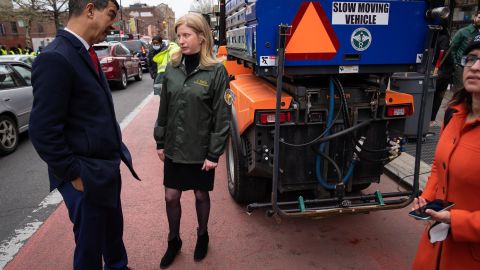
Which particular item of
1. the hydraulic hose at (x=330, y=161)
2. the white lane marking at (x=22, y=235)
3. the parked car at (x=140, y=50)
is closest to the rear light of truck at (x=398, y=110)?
the hydraulic hose at (x=330, y=161)

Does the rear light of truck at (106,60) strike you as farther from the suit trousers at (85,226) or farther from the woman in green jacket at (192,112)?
the suit trousers at (85,226)

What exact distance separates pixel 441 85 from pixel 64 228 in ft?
21.1

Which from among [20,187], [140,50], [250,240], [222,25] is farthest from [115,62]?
[250,240]

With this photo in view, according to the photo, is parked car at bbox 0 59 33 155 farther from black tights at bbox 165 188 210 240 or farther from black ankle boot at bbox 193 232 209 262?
black ankle boot at bbox 193 232 209 262

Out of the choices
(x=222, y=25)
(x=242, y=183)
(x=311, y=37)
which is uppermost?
(x=222, y=25)

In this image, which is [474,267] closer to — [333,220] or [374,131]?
[374,131]

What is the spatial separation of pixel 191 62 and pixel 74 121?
1016 mm

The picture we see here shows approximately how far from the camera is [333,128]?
309cm

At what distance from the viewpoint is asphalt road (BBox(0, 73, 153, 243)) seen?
400cm

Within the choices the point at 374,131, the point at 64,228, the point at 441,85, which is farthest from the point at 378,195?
the point at 441,85

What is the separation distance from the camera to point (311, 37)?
283cm

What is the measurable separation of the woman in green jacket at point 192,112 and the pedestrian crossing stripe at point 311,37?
1.94 feet

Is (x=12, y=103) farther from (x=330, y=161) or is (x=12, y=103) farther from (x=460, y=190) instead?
(x=460, y=190)

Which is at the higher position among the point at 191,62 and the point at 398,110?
the point at 191,62
